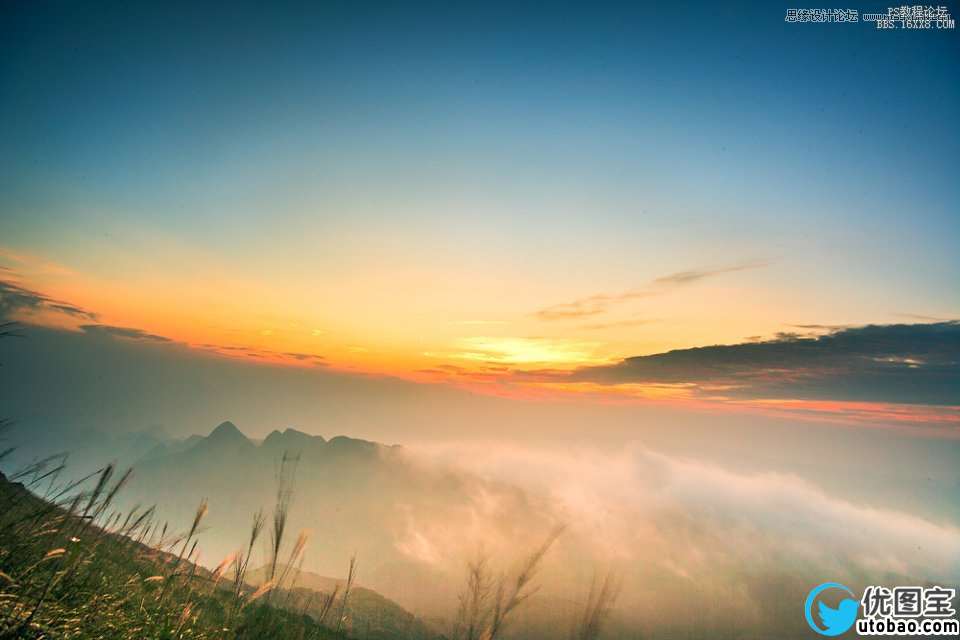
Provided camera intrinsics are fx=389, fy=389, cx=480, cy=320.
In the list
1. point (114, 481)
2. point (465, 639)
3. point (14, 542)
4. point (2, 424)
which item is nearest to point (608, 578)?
point (465, 639)

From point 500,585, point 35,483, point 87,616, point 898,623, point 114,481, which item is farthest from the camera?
point 898,623

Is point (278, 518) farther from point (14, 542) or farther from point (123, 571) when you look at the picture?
point (123, 571)

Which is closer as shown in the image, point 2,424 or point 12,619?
point 12,619

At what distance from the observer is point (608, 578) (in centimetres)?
675

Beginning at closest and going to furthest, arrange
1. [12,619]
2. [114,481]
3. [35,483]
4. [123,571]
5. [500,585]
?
[12,619]
[35,483]
[114,481]
[500,585]
[123,571]

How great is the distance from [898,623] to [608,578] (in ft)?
98.1

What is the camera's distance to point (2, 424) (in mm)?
7445

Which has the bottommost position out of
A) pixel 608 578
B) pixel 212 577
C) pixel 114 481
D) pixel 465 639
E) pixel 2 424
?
pixel 465 639

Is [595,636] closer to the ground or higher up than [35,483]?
closer to the ground

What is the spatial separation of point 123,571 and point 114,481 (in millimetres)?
5653

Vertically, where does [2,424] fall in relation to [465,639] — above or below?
above

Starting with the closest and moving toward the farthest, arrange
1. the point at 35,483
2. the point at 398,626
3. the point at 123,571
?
the point at 35,483, the point at 123,571, the point at 398,626

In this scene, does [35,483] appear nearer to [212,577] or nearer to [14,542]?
[14,542]

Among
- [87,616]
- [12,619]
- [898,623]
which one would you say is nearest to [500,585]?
[87,616]
